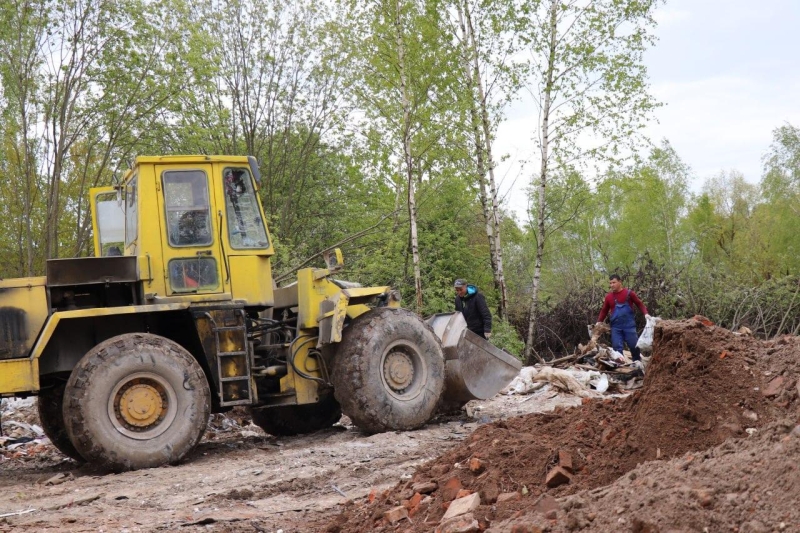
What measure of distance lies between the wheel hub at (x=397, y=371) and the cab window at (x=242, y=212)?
178 cm

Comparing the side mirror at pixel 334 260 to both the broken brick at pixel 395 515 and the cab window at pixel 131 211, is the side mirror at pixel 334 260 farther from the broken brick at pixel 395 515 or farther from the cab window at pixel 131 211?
the broken brick at pixel 395 515

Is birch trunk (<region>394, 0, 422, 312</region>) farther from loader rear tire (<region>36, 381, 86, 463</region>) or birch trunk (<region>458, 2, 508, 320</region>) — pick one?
loader rear tire (<region>36, 381, 86, 463</region>)

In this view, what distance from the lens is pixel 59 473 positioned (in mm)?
8070

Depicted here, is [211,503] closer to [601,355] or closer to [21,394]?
[21,394]

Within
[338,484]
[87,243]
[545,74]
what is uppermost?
[545,74]

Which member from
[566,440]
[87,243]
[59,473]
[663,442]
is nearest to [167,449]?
[59,473]

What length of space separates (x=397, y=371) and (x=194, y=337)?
83.8 inches

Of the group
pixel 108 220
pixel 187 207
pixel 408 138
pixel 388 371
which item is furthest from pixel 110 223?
pixel 408 138

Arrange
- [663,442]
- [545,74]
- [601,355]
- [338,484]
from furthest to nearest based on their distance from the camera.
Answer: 1. [545,74]
2. [601,355]
3. [338,484]
4. [663,442]

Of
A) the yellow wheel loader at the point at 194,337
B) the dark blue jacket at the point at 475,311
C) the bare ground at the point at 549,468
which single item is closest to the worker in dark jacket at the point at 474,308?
the dark blue jacket at the point at 475,311

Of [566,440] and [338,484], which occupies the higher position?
[566,440]

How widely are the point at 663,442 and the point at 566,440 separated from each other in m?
0.67

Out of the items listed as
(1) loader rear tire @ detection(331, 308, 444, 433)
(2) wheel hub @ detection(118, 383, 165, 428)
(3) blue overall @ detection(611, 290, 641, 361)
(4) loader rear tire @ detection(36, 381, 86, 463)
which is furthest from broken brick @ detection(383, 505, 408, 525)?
(3) blue overall @ detection(611, 290, 641, 361)

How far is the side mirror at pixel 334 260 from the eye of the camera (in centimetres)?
916
